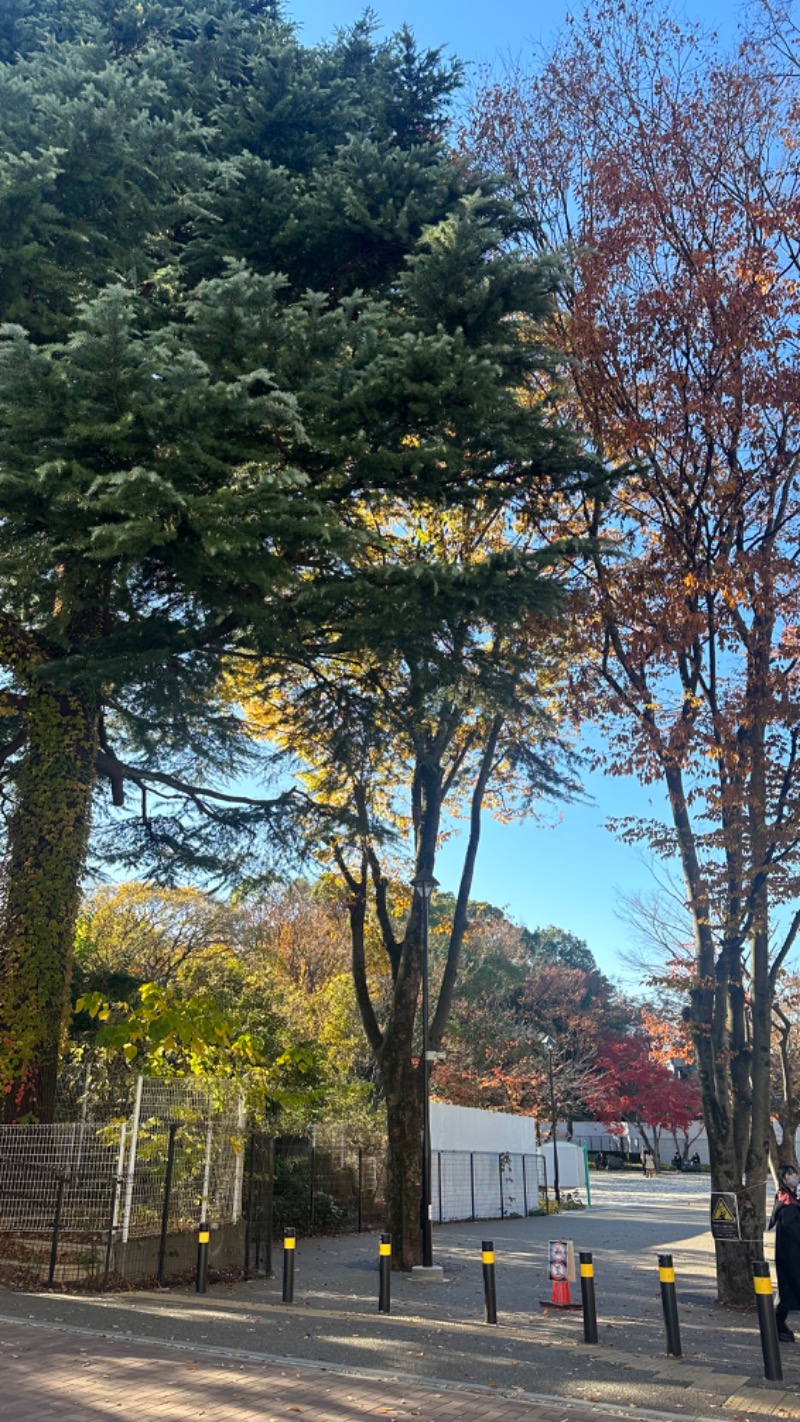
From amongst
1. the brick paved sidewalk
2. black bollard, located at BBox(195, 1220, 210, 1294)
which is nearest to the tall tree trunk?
black bollard, located at BBox(195, 1220, 210, 1294)

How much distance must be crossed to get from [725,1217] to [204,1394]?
7.17 m

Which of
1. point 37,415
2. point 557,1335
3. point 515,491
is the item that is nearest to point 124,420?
point 37,415

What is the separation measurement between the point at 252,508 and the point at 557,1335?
812cm

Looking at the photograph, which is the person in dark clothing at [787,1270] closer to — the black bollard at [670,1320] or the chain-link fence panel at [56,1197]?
the black bollard at [670,1320]

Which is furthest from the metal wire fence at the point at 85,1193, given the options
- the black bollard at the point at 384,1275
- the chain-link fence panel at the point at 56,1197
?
the black bollard at the point at 384,1275

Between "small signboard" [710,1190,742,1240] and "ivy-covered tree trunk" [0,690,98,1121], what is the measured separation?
7.81 meters

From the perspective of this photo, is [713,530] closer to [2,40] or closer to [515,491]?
[515,491]

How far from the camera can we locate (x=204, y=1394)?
21.7 ft

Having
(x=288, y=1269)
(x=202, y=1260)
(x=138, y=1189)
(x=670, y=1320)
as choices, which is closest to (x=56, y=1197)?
(x=138, y=1189)

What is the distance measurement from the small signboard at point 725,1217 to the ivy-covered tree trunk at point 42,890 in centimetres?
781

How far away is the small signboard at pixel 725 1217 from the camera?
11.6 metres

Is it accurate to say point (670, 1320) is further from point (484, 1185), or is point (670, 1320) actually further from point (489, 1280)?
point (484, 1185)

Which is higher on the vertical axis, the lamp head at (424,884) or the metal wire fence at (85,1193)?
the lamp head at (424,884)

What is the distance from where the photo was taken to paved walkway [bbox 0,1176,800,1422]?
21.4 feet
